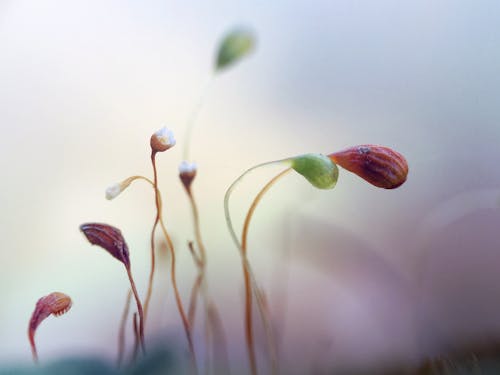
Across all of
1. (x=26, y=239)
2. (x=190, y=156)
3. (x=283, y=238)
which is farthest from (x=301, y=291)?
(x=26, y=239)

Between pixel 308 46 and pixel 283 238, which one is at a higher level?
pixel 308 46

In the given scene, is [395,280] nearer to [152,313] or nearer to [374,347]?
[374,347]

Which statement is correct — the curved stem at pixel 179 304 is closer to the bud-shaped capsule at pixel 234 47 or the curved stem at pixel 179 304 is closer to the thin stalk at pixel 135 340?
the thin stalk at pixel 135 340

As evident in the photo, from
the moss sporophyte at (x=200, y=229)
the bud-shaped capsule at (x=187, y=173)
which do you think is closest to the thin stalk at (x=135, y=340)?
the moss sporophyte at (x=200, y=229)

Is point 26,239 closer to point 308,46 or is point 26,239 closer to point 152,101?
point 152,101

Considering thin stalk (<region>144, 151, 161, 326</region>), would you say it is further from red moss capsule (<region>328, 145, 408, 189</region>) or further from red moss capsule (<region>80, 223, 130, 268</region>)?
red moss capsule (<region>328, 145, 408, 189</region>)

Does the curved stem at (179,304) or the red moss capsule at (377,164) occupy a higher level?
the red moss capsule at (377,164)

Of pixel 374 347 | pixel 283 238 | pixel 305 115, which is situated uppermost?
pixel 305 115
